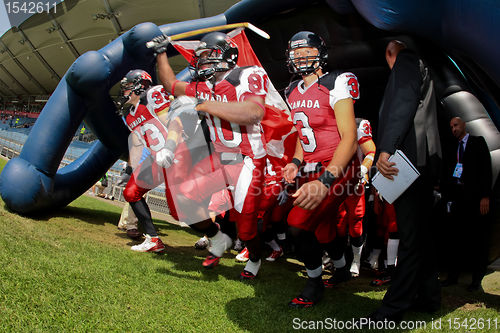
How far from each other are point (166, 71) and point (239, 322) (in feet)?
7.58

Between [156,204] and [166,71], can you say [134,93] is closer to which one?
[166,71]

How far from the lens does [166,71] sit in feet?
11.4

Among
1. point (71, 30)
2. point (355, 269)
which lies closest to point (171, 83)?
point (355, 269)

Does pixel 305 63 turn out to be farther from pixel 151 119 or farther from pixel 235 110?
pixel 151 119

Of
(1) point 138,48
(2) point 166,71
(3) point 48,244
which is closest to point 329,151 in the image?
(2) point 166,71

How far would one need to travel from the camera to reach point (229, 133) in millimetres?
2734

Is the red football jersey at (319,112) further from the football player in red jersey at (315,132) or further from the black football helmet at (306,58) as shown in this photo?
the black football helmet at (306,58)

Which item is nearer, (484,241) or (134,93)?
(484,241)

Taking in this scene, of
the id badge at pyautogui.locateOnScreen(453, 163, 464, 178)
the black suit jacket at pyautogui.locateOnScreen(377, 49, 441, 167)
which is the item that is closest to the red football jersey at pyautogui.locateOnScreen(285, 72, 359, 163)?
the black suit jacket at pyautogui.locateOnScreen(377, 49, 441, 167)

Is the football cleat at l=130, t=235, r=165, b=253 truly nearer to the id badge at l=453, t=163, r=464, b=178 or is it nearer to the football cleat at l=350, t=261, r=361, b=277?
the football cleat at l=350, t=261, r=361, b=277

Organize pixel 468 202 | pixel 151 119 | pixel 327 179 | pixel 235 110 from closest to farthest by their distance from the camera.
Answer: pixel 327 179
pixel 235 110
pixel 468 202
pixel 151 119

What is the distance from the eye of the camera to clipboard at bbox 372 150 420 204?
2158 mm

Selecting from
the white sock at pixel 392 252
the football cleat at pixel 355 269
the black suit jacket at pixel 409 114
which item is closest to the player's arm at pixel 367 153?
the white sock at pixel 392 252

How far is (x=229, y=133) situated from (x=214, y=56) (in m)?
0.58
